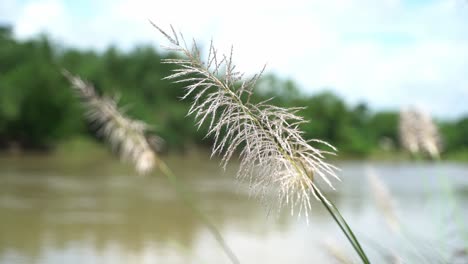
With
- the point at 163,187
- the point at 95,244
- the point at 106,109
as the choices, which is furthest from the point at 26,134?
the point at 106,109

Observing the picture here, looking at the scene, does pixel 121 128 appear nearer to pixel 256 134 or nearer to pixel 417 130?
pixel 417 130

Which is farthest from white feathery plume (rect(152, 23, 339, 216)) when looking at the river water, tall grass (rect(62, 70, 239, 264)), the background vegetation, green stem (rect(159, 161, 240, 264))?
the background vegetation

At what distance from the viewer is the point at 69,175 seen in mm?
20984

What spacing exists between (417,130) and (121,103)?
32489 mm

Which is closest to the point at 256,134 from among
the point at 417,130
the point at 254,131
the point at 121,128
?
the point at 254,131

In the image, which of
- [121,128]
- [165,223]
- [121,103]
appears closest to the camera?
[121,128]

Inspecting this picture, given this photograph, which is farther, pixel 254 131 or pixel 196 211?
pixel 196 211

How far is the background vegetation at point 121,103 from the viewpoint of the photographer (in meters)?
31.8

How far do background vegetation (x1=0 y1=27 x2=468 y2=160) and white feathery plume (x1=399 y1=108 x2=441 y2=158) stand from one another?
1476 cm

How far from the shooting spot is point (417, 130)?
12.0 feet

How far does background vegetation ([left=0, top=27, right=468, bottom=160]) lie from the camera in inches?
1253

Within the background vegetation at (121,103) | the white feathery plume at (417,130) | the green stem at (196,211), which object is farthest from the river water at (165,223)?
the background vegetation at (121,103)

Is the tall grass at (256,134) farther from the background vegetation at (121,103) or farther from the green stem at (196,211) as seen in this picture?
the background vegetation at (121,103)

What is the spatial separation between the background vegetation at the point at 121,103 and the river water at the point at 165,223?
3557 millimetres
